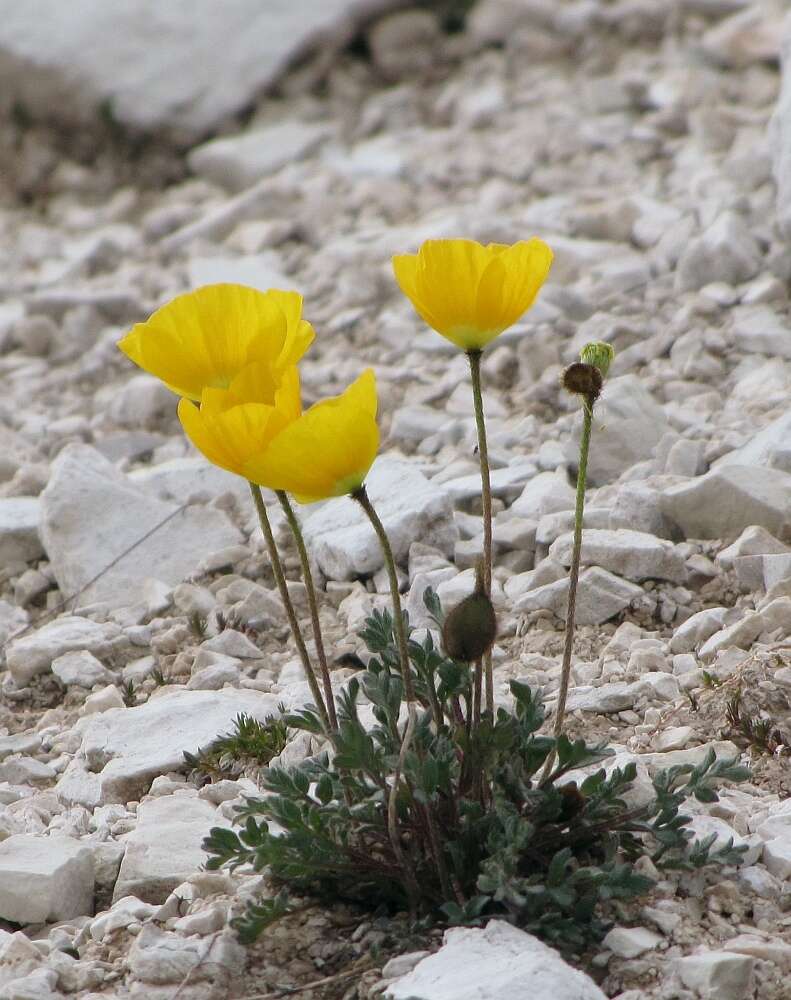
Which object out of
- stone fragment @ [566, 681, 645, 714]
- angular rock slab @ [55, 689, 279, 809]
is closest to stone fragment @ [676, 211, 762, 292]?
stone fragment @ [566, 681, 645, 714]

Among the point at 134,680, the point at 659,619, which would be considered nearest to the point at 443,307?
the point at 659,619

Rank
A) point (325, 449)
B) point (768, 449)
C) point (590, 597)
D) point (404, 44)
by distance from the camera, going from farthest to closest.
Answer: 1. point (404, 44)
2. point (768, 449)
3. point (590, 597)
4. point (325, 449)

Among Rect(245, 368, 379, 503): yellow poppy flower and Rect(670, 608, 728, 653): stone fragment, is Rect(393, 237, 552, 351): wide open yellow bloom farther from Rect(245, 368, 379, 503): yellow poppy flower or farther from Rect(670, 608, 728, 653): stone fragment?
Rect(670, 608, 728, 653): stone fragment

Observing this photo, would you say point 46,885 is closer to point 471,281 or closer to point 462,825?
point 462,825

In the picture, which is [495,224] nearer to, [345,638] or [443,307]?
[345,638]

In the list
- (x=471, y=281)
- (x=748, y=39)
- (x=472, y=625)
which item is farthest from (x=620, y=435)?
(x=748, y=39)

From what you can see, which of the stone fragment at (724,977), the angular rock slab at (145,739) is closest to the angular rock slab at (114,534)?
the angular rock slab at (145,739)
